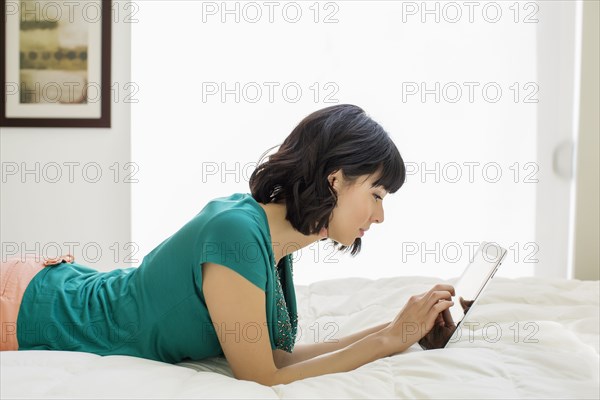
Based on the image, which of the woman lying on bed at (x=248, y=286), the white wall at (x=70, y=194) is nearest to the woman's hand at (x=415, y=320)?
the woman lying on bed at (x=248, y=286)

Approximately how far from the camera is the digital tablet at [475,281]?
1252mm

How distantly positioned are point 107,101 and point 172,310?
6.72 feet

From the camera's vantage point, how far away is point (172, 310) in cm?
123

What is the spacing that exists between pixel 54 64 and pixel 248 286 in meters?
2.34

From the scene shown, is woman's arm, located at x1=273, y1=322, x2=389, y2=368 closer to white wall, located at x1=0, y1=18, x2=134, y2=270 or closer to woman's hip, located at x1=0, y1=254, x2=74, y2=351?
woman's hip, located at x1=0, y1=254, x2=74, y2=351

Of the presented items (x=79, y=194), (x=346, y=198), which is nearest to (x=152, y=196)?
(x=79, y=194)

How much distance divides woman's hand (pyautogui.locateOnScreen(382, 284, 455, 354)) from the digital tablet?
49mm

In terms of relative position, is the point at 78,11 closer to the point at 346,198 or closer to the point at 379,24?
the point at 379,24

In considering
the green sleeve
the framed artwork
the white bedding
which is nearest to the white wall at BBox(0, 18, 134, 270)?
the framed artwork

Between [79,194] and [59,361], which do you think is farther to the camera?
[79,194]

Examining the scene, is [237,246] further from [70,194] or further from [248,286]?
[70,194]

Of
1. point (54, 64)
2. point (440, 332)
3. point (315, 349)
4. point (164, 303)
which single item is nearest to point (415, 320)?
point (440, 332)

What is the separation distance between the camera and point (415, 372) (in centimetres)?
108

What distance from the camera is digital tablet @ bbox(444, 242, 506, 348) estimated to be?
1.25 m
